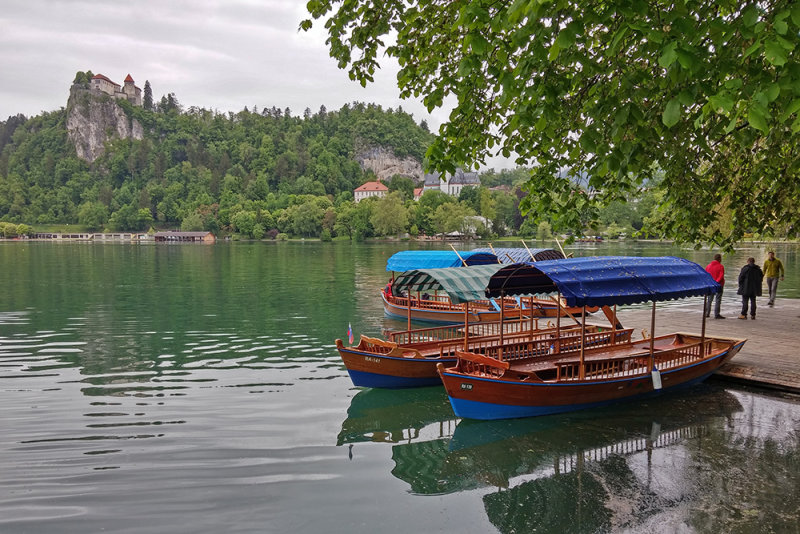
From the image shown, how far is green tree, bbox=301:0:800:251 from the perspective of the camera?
438 cm

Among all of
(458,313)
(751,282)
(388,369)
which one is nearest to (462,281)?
(388,369)

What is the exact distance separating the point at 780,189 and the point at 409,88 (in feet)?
23.1

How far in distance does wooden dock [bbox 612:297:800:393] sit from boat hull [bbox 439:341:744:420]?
2.34 meters

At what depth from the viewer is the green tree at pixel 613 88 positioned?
4.38 metres

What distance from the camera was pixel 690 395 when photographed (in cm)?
1312

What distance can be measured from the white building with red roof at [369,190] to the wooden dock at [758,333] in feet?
535

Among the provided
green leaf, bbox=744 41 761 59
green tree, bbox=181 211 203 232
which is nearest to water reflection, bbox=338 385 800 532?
green leaf, bbox=744 41 761 59

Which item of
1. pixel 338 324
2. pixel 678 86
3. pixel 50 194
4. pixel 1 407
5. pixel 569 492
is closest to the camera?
pixel 678 86

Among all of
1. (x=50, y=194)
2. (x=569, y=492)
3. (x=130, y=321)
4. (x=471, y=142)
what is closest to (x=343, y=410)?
(x=569, y=492)

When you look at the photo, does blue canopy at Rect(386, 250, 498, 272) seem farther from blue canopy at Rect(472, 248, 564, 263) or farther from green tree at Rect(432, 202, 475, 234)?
green tree at Rect(432, 202, 475, 234)

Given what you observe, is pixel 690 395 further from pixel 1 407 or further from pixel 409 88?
pixel 1 407

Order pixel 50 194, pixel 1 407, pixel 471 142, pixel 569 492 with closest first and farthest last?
1. pixel 471 142
2. pixel 569 492
3. pixel 1 407
4. pixel 50 194

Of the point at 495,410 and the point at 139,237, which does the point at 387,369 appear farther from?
the point at 139,237

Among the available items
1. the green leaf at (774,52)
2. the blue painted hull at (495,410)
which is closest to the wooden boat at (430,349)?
the blue painted hull at (495,410)
